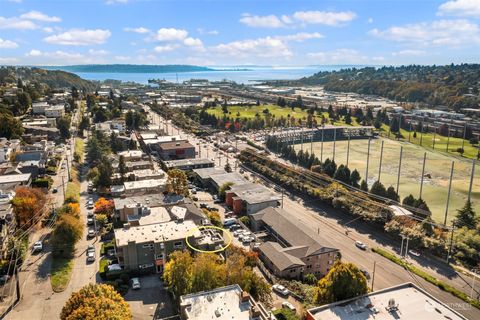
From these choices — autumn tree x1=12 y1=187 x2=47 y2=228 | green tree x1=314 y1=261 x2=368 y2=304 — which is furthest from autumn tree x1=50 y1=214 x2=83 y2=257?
green tree x1=314 y1=261 x2=368 y2=304

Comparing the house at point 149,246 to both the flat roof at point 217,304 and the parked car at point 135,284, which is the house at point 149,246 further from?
the flat roof at point 217,304

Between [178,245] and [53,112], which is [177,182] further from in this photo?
[53,112]

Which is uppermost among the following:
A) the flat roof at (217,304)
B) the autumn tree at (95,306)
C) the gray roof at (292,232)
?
the autumn tree at (95,306)

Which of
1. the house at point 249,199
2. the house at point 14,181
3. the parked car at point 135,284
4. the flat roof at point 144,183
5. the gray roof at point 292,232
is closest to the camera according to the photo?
the parked car at point 135,284

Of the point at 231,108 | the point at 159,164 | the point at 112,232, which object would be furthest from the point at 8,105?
the point at 231,108

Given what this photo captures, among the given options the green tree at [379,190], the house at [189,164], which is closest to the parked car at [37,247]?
the house at [189,164]

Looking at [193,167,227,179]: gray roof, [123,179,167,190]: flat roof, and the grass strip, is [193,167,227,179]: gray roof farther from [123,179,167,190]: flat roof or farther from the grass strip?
the grass strip
